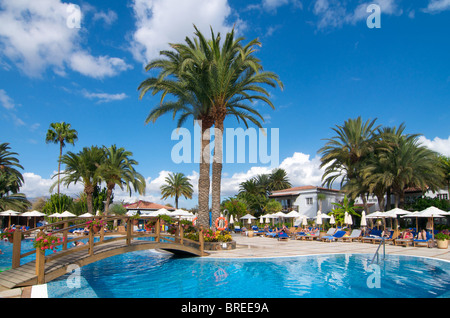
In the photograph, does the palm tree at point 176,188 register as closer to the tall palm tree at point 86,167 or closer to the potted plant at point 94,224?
the tall palm tree at point 86,167

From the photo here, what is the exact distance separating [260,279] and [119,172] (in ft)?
90.3

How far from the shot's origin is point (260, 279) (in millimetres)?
11266

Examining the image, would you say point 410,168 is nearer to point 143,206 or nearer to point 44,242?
point 44,242

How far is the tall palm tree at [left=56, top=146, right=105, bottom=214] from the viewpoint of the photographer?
116ft

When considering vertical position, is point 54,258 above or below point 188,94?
below

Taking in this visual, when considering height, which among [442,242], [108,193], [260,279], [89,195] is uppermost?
[108,193]

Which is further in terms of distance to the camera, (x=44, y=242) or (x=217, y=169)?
(x=217, y=169)

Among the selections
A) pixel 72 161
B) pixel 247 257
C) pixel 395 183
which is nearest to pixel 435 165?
pixel 395 183

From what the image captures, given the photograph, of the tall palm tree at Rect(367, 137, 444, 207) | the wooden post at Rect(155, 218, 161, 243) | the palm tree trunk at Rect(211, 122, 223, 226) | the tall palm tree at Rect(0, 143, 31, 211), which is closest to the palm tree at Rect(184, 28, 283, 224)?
the palm tree trunk at Rect(211, 122, 223, 226)

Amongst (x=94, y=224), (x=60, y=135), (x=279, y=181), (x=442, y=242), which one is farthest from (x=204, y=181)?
(x=279, y=181)

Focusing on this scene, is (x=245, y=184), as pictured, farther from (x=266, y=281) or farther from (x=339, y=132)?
(x=266, y=281)

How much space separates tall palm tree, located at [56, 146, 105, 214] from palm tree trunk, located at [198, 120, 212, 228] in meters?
19.3

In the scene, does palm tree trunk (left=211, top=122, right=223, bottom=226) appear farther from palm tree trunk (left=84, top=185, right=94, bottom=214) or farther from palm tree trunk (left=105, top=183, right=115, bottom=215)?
palm tree trunk (left=84, top=185, right=94, bottom=214)
